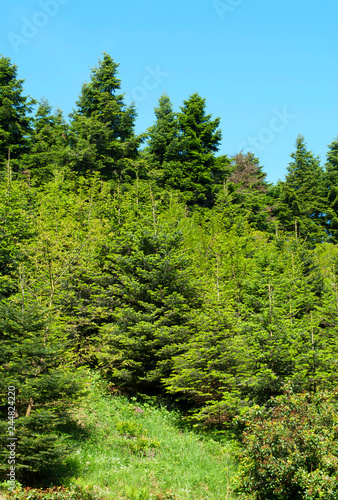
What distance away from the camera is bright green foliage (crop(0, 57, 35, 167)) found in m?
25.6

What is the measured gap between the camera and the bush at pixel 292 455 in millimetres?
6340

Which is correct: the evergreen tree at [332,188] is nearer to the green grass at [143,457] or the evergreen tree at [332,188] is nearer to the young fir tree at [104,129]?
the young fir tree at [104,129]

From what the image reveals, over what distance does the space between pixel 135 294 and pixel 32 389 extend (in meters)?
6.54

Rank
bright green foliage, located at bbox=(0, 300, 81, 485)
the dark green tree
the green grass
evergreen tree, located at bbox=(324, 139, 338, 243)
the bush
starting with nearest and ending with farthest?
the bush
bright green foliage, located at bbox=(0, 300, 81, 485)
the green grass
the dark green tree
evergreen tree, located at bbox=(324, 139, 338, 243)

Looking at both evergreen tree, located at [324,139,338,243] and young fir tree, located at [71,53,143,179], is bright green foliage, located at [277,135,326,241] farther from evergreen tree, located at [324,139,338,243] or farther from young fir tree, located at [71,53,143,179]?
young fir tree, located at [71,53,143,179]

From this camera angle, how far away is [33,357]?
7238 millimetres

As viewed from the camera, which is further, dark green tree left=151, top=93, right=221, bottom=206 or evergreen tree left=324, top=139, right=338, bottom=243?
evergreen tree left=324, top=139, right=338, bottom=243

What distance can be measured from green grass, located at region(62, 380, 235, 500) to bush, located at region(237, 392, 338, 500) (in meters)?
0.81

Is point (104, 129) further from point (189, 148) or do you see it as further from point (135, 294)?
point (135, 294)

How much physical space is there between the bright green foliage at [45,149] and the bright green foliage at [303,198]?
16.3m

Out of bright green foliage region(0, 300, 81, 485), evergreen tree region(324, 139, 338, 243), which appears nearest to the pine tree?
evergreen tree region(324, 139, 338, 243)

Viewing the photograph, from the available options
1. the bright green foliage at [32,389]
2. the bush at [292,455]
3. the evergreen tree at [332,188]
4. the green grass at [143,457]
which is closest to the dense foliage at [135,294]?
the bright green foliage at [32,389]

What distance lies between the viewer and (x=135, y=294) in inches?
524

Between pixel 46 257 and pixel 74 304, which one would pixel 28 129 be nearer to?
pixel 74 304
